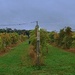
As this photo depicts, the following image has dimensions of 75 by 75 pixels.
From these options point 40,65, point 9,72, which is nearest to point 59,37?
point 40,65

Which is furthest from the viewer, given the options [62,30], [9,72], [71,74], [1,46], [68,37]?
[62,30]

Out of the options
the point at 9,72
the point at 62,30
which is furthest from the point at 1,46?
the point at 9,72

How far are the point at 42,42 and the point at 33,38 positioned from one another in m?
2.29

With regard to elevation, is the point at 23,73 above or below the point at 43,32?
below

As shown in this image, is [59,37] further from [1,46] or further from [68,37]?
[1,46]

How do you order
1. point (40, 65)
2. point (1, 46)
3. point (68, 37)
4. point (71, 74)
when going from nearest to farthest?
point (71, 74) < point (40, 65) < point (1, 46) < point (68, 37)

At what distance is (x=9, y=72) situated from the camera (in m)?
20.4

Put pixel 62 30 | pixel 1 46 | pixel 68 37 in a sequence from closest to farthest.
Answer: pixel 1 46
pixel 68 37
pixel 62 30

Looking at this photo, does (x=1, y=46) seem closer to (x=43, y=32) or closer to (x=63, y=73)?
(x=43, y=32)

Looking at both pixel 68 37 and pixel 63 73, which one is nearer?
pixel 63 73

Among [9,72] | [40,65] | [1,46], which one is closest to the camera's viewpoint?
[9,72]

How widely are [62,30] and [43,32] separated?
72.8 feet

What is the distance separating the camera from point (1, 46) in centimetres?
4391

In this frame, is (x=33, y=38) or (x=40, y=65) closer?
(x=40, y=65)
